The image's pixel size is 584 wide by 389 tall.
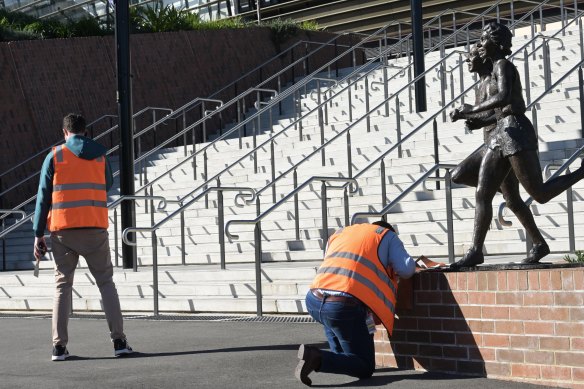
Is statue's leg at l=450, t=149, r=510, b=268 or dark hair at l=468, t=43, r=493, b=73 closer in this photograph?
statue's leg at l=450, t=149, r=510, b=268

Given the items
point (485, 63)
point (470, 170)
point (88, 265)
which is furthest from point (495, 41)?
point (88, 265)

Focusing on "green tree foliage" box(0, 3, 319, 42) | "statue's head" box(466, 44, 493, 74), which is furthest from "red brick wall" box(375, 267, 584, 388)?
"green tree foliage" box(0, 3, 319, 42)

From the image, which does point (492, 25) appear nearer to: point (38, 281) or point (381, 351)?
point (381, 351)

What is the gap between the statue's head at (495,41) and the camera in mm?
6969

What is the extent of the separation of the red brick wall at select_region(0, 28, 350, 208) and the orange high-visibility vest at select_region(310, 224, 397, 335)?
47.7 ft

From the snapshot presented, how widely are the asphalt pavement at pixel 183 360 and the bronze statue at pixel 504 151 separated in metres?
0.94

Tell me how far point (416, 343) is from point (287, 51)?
18.7 metres

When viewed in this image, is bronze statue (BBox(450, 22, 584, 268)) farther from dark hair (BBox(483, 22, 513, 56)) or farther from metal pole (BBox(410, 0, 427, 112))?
metal pole (BBox(410, 0, 427, 112))

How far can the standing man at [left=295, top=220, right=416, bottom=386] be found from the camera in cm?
671

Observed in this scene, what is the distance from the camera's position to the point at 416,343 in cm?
707

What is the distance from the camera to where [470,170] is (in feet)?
23.3

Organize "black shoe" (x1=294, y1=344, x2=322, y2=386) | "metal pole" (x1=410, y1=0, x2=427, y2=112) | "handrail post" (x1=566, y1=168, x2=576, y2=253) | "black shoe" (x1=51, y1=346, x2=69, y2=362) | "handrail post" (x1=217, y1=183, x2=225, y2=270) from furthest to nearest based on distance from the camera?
"metal pole" (x1=410, y1=0, x2=427, y2=112), "handrail post" (x1=217, y1=183, x2=225, y2=270), "handrail post" (x1=566, y1=168, x2=576, y2=253), "black shoe" (x1=51, y1=346, x2=69, y2=362), "black shoe" (x1=294, y1=344, x2=322, y2=386)

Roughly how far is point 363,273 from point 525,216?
1071 mm

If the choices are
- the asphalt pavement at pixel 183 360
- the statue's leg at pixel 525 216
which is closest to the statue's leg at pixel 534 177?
the statue's leg at pixel 525 216
